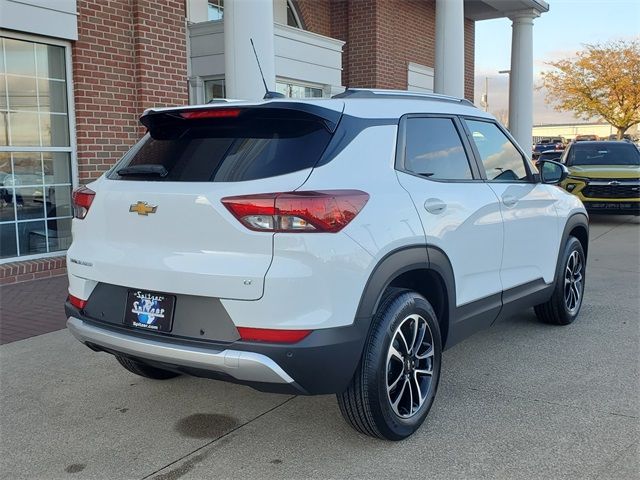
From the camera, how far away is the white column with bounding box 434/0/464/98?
11977 millimetres

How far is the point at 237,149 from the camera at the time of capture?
129 inches

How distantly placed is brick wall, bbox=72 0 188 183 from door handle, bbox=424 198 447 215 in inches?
224

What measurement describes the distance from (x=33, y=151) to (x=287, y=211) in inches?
230

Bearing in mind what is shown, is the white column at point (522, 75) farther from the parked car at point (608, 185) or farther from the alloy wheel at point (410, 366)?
the alloy wheel at point (410, 366)

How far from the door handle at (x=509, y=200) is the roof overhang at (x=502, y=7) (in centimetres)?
1225

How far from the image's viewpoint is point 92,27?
8.09 meters

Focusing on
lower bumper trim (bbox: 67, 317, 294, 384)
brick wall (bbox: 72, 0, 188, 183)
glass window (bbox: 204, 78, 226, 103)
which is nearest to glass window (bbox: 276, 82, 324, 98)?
glass window (bbox: 204, 78, 226, 103)

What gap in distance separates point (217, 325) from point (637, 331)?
13.5 feet

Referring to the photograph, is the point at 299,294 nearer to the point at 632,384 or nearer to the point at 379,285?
the point at 379,285

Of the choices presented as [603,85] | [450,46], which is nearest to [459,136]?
[450,46]

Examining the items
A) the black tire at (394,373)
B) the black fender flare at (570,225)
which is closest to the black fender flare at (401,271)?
the black tire at (394,373)

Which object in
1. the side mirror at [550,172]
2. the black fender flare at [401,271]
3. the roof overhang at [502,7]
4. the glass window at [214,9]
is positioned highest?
the roof overhang at [502,7]

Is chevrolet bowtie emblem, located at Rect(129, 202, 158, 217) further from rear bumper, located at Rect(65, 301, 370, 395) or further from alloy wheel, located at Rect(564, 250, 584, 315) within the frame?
alloy wheel, located at Rect(564, 250, 584, 315)

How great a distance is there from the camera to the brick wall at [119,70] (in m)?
8.08
